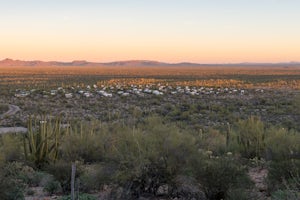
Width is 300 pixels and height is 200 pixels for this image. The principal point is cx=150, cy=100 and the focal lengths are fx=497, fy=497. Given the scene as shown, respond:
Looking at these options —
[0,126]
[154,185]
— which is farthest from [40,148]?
[0,126]

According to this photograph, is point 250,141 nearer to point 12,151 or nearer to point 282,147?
point 282,147

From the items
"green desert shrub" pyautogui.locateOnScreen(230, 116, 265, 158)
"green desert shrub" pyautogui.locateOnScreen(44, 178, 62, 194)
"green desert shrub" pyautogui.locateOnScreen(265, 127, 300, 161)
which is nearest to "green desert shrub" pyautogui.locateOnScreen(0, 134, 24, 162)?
"green desert shrub" pyautogui.locateOnScreen(44, 178, 62, 194)

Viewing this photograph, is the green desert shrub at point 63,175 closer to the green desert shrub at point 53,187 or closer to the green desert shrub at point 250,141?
the green desert shrub at point 53,187

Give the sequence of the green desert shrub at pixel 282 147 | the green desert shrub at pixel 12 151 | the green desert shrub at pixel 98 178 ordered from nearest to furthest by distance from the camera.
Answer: the green desert shrub at pixel 98 178
the green desert shrub at pixel 282 147
the green desert shrub at pixel 12 151

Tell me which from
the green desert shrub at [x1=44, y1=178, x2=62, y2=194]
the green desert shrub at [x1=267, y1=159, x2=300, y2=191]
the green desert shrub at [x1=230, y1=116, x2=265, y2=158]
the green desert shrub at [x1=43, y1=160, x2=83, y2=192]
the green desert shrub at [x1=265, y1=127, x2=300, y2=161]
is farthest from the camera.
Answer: the green desert shrub at [x1=230, y1=116, x2=265, y2=158]

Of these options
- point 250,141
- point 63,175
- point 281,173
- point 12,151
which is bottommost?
point 12,151

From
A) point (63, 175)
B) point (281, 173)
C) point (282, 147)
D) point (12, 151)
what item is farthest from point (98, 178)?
point (12, 151)

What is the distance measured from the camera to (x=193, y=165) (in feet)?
30.7

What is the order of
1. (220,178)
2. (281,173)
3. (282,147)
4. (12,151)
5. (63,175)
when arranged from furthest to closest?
(12,151)
(282,147)
(63,175)
(281,173)
(220,178)

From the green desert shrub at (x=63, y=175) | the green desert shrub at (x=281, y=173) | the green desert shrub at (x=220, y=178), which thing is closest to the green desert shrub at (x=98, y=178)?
the green desert shrub at (x=63, y=175)

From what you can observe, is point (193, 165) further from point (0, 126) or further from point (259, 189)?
point (0, 126)

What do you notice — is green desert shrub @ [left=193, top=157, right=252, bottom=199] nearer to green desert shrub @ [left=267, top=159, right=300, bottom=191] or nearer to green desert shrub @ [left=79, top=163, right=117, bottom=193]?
green desert shrub @ [left=267, top=159, right=300, bottom=191]

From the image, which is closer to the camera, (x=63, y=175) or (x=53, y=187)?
(x=53, y=187)

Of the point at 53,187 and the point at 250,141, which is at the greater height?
the point at 53,187
